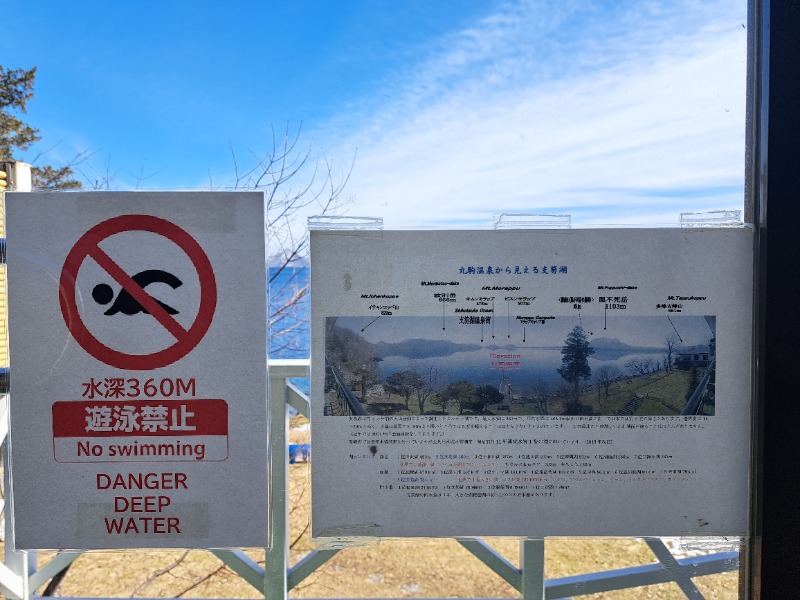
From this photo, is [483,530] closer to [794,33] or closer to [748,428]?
[748,428]

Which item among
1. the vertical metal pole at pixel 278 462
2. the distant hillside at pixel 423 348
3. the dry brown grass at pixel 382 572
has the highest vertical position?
the distant hillside at pixel 423 348

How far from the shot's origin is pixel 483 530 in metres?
1.40

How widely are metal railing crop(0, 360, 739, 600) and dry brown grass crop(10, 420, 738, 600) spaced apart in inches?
1.3

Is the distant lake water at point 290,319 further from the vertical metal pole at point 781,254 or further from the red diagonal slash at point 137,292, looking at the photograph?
the vertical metal pole at point 781,254

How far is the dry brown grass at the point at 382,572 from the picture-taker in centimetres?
154

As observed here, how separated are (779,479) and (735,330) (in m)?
0.46

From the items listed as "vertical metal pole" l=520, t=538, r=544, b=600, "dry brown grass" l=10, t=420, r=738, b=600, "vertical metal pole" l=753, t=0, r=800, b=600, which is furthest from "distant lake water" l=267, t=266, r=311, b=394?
"vertical metal pole" l=753, t=0, r=800, b=600

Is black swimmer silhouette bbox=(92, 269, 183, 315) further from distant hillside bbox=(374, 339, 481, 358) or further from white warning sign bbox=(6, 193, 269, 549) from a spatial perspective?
distant hillside bbox=(374, 339, 481, 358)

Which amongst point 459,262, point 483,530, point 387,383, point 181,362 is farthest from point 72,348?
point 483,530

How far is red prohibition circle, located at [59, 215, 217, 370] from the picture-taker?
1331 millimetres

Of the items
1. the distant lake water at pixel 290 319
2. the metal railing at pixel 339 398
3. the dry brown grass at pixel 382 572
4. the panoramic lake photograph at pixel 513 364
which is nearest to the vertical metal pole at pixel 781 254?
the panoramic lake photograph at pixel 513 364

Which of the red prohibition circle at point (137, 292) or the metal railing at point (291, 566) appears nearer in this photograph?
the red prohibition circle at point (137, 292)

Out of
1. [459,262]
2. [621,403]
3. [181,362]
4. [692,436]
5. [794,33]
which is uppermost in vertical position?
[794,33]

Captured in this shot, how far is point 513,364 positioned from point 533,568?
2.29ft
